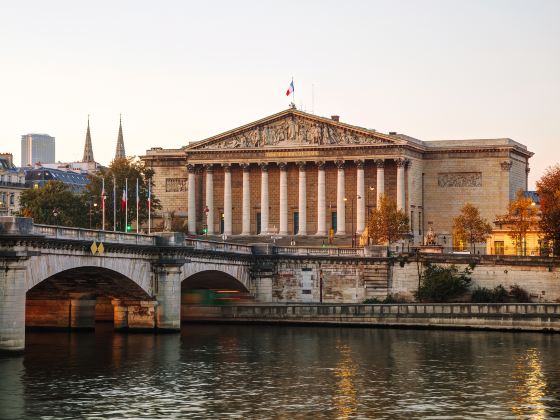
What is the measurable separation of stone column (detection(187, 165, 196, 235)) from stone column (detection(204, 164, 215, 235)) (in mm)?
1750

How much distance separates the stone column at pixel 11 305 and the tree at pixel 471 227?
73.8 m

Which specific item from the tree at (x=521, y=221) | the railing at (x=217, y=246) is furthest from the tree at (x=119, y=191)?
the tree at (x=521, y=221)

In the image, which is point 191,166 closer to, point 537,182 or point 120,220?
point 120,220

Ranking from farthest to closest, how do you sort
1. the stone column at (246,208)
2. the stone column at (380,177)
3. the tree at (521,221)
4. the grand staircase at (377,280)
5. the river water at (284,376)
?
1. the stone column at (246,208)
2. the stone column at (380,177)
3. the tree at (521,221)
4. the grand staircase at (377,280)
5. the river water at (284,376)

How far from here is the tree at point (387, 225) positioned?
137m

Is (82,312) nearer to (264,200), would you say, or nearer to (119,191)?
(119,191)

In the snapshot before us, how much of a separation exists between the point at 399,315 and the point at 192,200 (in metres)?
66.4

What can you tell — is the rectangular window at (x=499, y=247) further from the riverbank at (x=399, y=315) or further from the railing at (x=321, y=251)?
the riverbank at (x=399, y=315)

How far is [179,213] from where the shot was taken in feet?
562

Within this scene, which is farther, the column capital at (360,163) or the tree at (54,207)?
the column capital at (360,163)

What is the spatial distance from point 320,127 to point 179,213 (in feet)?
78.6

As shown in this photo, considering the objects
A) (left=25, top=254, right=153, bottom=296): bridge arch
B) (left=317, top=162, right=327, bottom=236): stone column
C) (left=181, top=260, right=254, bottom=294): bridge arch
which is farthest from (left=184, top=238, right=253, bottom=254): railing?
(left=317, top=162, right=327, bottom=236): stone column

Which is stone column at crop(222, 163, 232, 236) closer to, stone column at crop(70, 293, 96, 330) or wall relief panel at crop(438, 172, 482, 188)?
wall relief panel at crop(438, 172, 482, 188)

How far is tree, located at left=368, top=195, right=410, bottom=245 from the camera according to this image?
13688 cm
